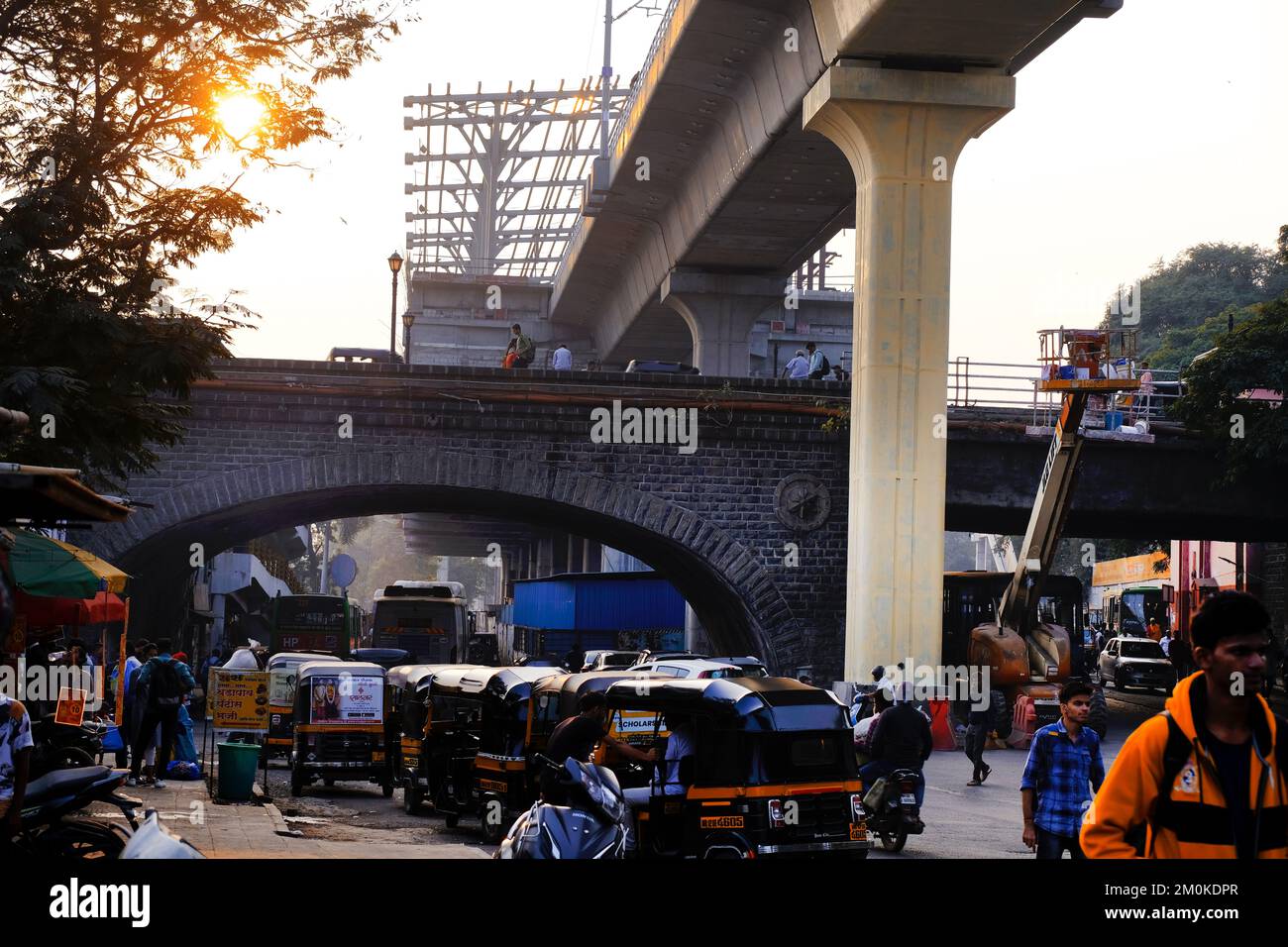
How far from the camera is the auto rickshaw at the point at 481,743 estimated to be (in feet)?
54.2

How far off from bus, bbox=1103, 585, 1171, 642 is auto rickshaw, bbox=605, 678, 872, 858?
153 feet

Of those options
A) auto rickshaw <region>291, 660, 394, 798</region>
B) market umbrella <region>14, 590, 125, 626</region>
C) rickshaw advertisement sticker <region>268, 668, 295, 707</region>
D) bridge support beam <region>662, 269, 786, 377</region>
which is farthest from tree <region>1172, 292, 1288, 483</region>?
market umbrella <region>14, 590, 125, 626</region>

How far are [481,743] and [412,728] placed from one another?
3645mm

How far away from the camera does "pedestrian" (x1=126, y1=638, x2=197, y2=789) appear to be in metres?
19.5

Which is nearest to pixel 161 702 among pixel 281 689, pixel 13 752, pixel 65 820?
pixel 281 689

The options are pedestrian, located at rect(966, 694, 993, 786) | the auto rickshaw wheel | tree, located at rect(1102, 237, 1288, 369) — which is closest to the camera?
the auto rickshaw wheel

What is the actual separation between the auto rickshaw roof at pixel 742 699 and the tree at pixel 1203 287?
80.4m

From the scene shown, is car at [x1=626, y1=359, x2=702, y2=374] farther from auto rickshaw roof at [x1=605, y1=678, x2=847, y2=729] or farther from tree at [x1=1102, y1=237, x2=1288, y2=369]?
tree at [x1=1102, y1=237, x2=1288, y2=369]

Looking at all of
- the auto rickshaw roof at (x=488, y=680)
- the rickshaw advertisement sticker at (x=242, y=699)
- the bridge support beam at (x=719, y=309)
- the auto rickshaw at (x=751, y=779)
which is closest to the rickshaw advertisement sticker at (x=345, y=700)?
the auto rickshaw roof at (x=488, y=680)

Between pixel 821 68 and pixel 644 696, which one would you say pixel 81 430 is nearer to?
pixel 644 696

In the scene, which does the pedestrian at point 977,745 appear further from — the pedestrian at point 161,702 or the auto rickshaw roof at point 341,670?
the pedestrian at point 161,702

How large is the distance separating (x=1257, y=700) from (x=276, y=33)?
15658 millimetres

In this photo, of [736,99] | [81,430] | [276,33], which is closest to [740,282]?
[736,99]
